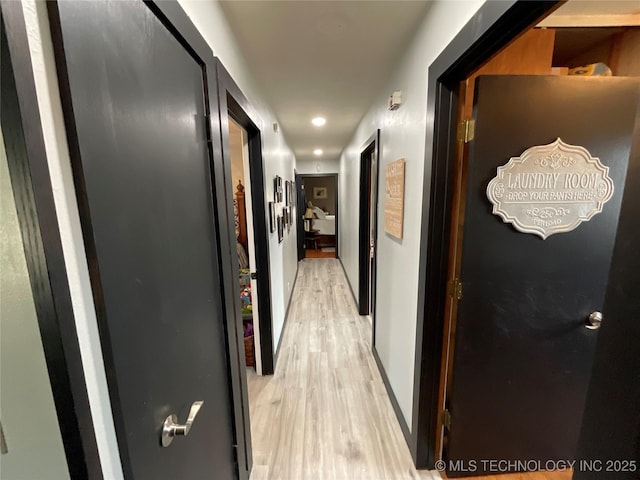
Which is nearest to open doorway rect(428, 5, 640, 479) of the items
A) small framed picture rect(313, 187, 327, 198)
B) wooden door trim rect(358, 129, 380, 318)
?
wooden door trim rect(358, 129, 380, 318)

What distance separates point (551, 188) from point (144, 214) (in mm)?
1567

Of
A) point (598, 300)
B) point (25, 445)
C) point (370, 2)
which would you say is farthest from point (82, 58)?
point (598, 300)

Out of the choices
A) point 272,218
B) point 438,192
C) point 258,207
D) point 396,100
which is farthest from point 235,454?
point 396,100

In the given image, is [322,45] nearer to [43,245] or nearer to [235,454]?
[43,245]

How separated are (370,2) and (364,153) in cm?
181

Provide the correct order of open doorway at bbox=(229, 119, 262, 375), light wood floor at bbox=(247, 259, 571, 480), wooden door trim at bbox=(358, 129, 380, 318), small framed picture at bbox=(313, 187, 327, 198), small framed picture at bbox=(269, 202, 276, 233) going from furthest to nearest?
small framed picture at bbox=(313, 187, 327, 198) < wooden door trim at bbox=(358, 129, 380, 318) < small framed picture at bbox=(269, 202, 276, 233) < open doorway at bbox=(229, 119, 262, 375) < light wood floor at bbox=(247, 259, 571, 480)

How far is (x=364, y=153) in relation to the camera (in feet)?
9.71

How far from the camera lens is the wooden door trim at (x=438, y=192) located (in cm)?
86

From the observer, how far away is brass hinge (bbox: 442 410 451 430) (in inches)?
56.1

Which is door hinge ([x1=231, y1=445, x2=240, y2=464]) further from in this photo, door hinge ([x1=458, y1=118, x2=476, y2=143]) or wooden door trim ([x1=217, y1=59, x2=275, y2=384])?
door hinge ([x1=458, y1=118, x2=476, y2=143])

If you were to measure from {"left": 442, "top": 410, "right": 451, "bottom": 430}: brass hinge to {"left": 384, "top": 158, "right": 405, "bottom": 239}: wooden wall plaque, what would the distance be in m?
1.02

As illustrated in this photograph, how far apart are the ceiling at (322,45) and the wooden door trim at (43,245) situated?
113cm

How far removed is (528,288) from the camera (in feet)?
4.21

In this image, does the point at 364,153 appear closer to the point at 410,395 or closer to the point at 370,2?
the point at 370,2
